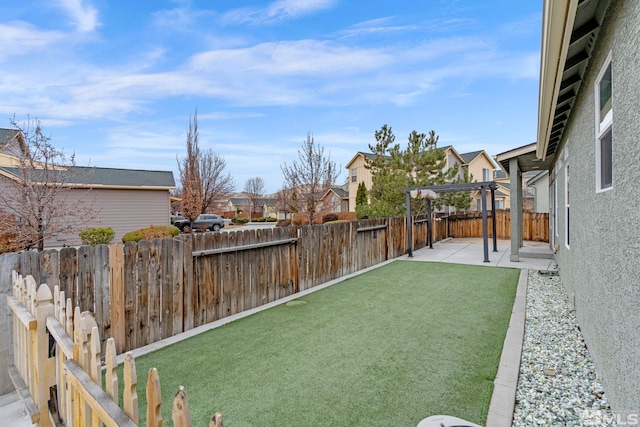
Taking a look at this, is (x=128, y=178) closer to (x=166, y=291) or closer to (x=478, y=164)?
(x=166, y=291)

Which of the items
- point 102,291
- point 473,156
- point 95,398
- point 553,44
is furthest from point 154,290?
point 473,156

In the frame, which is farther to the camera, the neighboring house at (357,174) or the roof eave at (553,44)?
the neighboring house at (357,174)

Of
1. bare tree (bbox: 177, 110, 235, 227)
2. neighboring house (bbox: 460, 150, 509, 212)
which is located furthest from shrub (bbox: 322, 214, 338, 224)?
neighboring house (bbox: 460, 150, 509, 212)

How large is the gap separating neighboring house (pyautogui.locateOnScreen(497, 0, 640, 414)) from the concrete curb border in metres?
0.69

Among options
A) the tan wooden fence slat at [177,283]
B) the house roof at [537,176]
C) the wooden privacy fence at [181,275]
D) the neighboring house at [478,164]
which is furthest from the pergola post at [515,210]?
the neighboring house at [478,164]

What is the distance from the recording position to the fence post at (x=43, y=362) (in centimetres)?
228

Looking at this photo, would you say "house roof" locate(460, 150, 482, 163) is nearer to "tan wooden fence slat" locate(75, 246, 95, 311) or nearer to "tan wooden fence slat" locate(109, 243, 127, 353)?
"tan wooden fence slat" locate(109, 243, 127, 353)

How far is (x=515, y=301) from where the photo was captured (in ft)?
19.5

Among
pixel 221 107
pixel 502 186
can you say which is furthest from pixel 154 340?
pixel 502 186

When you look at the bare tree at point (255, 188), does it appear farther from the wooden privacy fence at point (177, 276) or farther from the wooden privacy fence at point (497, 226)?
the wooden privacy fence at point (177, 276)

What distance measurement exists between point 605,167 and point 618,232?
3.48 feet

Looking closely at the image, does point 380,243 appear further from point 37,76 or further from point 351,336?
point 37,76

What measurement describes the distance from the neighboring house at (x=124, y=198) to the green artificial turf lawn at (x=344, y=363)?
15.2 metres

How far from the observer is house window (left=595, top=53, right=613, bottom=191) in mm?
2830
